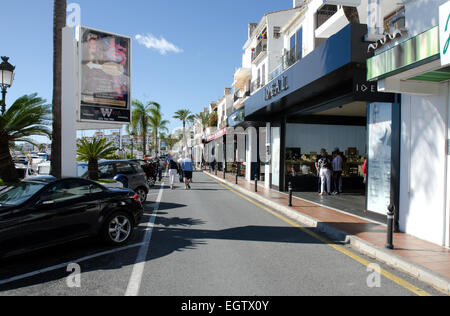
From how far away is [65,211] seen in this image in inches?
223

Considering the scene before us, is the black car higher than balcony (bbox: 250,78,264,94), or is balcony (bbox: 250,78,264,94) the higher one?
balcony (bbox: 250,78,264,94)

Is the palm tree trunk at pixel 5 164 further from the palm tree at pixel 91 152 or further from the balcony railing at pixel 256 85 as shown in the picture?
the balcony railing at pixel 256 85

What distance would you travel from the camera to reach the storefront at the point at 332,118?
8.02 meters

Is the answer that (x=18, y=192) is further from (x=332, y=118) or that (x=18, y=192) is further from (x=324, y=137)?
(x=332, y=118)

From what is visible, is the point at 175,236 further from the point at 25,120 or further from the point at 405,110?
the point at 405,110

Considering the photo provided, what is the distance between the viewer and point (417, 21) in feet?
23.0

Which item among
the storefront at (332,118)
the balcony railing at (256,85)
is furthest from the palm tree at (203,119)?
the storefront at (332,118)

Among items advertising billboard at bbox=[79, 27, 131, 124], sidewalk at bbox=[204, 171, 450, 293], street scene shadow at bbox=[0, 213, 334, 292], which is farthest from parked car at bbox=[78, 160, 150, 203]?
sidewalk at bbox=[204, 171, 450, 293]

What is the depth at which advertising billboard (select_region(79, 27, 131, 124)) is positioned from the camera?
959cm

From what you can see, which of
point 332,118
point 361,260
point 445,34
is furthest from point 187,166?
point 445,34

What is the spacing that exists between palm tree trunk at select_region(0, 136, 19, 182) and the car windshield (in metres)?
2.68

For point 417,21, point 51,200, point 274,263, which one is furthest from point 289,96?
point 51,200

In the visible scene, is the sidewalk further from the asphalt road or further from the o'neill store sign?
the o'neill store sign

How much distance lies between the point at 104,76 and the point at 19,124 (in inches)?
112
